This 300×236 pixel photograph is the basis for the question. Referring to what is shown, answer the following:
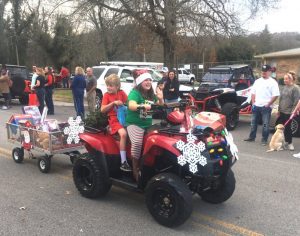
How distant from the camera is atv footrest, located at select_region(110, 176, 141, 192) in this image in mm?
5008

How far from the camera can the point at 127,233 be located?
4438 mm

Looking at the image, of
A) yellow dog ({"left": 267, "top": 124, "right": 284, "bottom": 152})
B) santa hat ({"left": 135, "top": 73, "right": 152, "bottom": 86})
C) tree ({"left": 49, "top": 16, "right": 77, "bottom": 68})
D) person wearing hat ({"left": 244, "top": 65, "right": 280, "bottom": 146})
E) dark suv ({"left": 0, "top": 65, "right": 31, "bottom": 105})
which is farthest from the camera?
tree ({"left": 49, "top": 16, "right": 77, "bottom": 68})

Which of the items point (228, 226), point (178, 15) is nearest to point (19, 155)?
point (228, 226)

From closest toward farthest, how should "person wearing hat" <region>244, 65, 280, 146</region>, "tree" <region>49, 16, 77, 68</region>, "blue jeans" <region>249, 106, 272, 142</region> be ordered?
"person wearing hat" <region>244, 65, 280, 146</region> < "blue jeans" <region>249, 106, 272, 142</region> < "tree" <region>49, 16, 77, 68</region>

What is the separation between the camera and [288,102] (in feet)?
29.7

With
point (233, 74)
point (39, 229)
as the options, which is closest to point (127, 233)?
point (39, 229)

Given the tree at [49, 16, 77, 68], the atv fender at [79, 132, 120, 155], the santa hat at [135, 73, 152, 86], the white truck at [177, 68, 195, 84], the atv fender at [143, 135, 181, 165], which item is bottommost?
the white truck at [177, 68, 195, 84]

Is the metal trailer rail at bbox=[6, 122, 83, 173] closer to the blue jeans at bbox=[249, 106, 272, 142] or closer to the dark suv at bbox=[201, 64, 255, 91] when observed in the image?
the blue jeans at bbox=[249, 106, 272, 142]

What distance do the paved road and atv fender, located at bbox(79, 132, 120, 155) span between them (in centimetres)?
70

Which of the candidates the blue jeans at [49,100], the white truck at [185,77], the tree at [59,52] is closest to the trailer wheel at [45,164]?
the blue jeans at [49,100]

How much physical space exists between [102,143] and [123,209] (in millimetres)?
903

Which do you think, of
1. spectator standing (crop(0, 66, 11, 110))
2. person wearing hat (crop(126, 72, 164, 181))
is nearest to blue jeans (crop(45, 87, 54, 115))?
spectator standing (crop(0, 66, 11, 110))

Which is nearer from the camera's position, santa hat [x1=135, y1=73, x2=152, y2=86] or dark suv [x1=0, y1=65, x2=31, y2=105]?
santa hat [x1=135, y1=73, x2=152, y2=86]

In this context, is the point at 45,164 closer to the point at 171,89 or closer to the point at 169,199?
the point at 169,199
